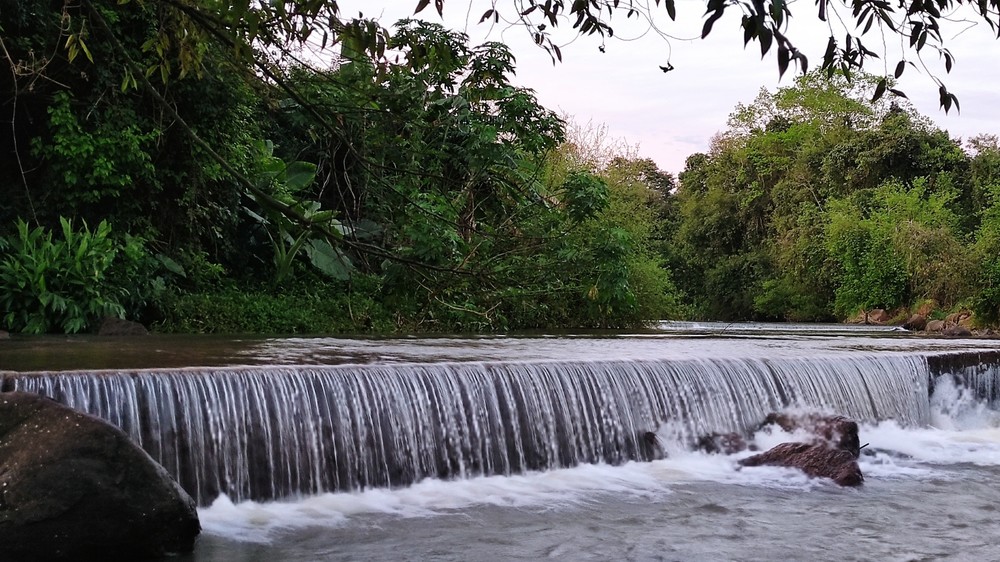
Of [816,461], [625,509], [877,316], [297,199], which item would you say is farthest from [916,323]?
[297,199]

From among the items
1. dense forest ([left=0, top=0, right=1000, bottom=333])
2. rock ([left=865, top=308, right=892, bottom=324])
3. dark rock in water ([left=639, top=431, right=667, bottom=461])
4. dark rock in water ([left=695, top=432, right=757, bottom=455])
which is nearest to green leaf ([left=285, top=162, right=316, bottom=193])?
dense forest ([left=0, top=0, right=1000, bottom=333])

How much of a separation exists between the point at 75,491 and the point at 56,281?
7.31 meters

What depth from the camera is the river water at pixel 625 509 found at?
5.59 metres

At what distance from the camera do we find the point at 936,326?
23.1m

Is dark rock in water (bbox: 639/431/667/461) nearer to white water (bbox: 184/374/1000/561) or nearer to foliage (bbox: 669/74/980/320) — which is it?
white water (bbox: 184/374/1000/561)

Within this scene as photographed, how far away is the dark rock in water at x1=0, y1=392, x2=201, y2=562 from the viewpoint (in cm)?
475

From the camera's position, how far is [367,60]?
10.7 ft

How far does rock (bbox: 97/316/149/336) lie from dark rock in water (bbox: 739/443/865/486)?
22.6 ft

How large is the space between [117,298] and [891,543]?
9431mm

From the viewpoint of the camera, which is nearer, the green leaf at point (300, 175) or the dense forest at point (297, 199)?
the dense forest at point (297, 199)

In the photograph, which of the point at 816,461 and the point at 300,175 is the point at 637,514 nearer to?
the point at 816,461

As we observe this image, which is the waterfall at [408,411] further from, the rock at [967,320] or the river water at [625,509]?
the rock at [967,320]

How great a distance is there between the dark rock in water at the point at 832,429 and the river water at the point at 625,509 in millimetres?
181

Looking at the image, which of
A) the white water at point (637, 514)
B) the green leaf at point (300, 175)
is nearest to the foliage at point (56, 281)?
the green leaf at point (300, 175)
